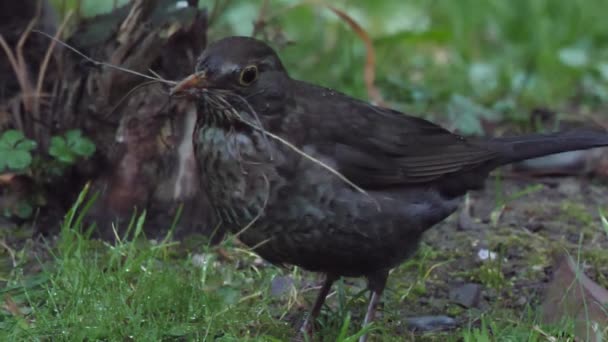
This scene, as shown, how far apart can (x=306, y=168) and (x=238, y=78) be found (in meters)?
0.38

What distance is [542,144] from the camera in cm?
456

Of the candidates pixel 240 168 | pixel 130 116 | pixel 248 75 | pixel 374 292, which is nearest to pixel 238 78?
pixel 248 75

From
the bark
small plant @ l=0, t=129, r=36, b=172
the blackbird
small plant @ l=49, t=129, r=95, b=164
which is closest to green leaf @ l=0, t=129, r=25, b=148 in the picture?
small plant @ l=0, t=129, r=36, b=172

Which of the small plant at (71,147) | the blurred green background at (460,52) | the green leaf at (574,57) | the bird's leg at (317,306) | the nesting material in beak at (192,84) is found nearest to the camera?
the nesting material in beak at (192,84)

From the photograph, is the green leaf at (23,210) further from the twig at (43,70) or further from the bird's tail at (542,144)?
the bird's tail at (542,144)

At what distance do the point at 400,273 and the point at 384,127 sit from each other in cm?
88

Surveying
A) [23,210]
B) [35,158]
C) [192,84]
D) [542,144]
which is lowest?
[23,210]

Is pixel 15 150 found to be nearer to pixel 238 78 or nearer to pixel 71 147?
pixel 71 147

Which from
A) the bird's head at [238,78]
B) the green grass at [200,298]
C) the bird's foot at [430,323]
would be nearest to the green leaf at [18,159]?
the green grass at [200,298]

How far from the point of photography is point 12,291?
4.33 meters

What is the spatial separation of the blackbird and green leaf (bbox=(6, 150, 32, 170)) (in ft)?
3.63

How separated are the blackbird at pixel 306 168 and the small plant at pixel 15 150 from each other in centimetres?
112

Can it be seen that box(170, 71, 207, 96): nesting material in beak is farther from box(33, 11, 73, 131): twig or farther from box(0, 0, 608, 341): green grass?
box(33, 11, 73, 131): twig

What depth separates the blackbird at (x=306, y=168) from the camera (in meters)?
3.92
